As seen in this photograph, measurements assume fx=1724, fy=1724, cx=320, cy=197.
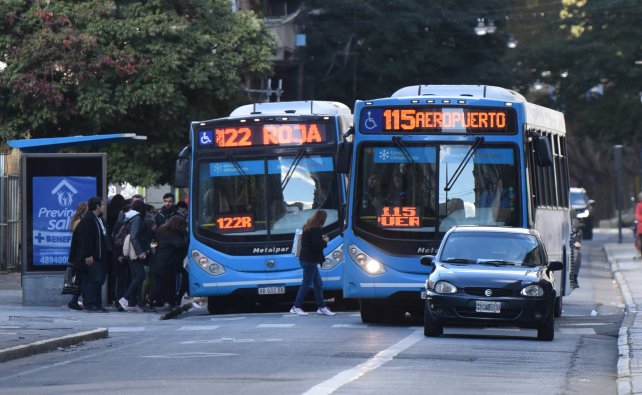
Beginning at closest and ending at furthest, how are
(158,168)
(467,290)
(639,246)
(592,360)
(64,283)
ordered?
1. (592,360)
2. (467,290)
3. (64,283)
4. (158,168)
5. (639,246)

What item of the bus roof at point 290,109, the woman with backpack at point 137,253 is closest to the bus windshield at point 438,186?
the bus roof at point 290,109

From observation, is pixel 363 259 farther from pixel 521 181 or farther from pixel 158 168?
pixel 158 168

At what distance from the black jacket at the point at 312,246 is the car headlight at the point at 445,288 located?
16.2 feet

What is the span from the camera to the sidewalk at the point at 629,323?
1528cm

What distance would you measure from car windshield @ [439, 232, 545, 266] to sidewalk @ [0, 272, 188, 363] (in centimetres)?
440

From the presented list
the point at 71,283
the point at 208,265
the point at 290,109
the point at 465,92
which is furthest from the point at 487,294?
the point at 71,283

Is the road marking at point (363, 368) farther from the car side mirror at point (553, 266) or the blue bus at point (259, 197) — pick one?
the blue bus at point (259, 197)

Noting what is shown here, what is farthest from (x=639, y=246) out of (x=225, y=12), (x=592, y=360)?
(x=592, y=360)

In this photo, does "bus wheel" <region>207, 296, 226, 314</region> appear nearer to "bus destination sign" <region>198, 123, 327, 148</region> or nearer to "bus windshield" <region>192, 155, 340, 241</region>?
"bus windshield" <region>192, 155, 340, 241</region>

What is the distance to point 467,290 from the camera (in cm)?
1994

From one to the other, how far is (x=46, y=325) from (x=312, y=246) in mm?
4396

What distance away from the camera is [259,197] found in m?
26.3

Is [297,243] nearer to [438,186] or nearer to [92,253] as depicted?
[92,253]

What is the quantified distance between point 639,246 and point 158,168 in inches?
587
